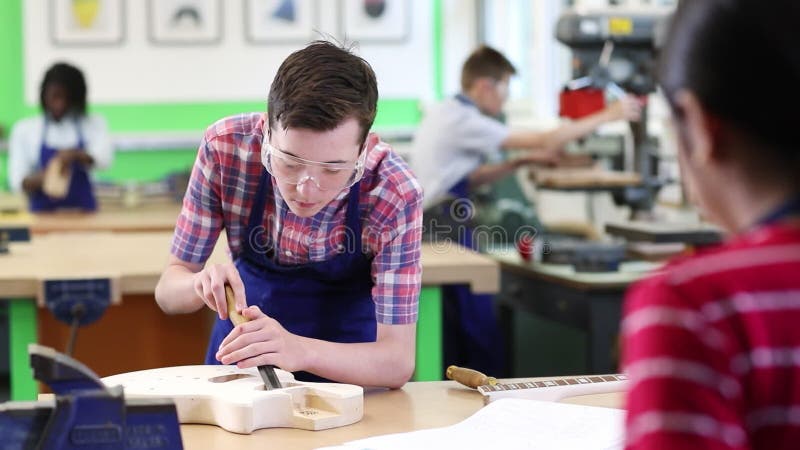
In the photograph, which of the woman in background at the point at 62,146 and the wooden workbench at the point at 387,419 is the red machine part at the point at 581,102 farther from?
the woman in background at the point at 62,146

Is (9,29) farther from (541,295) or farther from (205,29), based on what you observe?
(541,295)

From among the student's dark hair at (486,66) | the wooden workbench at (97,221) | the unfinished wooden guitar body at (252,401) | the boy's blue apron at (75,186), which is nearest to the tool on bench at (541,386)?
the unfinished wooden guitar body at (252,401)

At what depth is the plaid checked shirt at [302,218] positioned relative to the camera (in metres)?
1.99

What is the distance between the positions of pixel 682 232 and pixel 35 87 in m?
5.53

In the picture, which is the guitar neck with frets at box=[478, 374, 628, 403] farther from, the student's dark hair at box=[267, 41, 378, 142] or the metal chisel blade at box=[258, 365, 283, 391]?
the student's dark hair at box=[267, 41, 378, 142]

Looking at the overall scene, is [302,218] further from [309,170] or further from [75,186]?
[75,186]

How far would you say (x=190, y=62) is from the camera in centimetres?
794

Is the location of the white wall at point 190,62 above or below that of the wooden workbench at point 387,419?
Result: above

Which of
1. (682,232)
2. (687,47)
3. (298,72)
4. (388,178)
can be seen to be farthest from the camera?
(682,232)

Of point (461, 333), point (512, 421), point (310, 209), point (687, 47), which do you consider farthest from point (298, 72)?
point (461, 333)

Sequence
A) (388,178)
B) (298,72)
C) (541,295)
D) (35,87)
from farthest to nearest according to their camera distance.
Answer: (35,87), (541,295), (388,178), (298,72)

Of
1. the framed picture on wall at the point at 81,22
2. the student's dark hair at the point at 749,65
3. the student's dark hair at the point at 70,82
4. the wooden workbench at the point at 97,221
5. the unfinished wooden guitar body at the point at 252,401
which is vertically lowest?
the wooden workbench at the point at 97,221

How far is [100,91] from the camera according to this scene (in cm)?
788

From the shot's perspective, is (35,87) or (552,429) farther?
(35,87)
